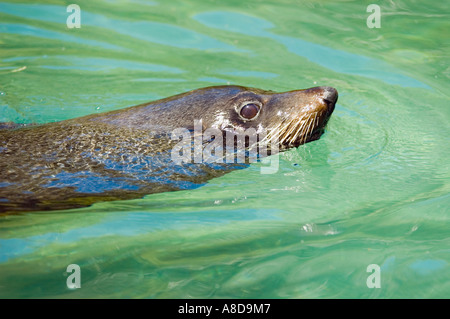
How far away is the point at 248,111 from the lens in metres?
5.19

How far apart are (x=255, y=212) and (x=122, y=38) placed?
4.72m

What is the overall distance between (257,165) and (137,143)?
1.01 metres

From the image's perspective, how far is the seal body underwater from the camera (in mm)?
4500

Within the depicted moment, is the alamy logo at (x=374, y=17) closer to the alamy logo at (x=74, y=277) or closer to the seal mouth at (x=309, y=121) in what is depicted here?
the seal mouth at (x=309, y=121)

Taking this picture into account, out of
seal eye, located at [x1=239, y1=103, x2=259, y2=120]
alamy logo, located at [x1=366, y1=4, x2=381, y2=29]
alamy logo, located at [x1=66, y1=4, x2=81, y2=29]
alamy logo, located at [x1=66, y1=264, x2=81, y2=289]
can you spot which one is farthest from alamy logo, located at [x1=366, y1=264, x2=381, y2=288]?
alamy logo, located at [x1=66, y1=4, x2=81, y2=29]

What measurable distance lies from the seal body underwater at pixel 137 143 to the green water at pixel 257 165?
16 cm

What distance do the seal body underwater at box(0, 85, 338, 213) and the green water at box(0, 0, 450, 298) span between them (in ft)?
0.54

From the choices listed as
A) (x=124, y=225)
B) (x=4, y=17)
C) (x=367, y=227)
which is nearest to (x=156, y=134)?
(x=124, y=225)

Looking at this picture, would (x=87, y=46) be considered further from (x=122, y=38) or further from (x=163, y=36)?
(x=163, y=36)

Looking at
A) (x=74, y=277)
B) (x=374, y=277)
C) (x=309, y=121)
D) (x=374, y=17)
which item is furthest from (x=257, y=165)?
(x=374, y=17)

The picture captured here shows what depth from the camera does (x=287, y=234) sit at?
Answer: 164 inches

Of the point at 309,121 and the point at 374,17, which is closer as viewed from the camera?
the point at 309,121

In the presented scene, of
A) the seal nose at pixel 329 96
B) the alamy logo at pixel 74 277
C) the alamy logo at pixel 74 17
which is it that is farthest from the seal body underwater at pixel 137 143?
the alamy logo at pixel 74 17

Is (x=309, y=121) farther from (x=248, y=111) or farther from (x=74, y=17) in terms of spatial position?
(x=74, y=17)
